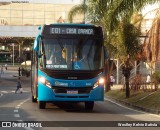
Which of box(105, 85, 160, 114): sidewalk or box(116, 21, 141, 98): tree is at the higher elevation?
box(116, 21, 141, 98): tree

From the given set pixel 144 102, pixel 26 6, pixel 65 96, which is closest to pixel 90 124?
pixel 65 96

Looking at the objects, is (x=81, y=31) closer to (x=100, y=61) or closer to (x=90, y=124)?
(x=100, y=61)

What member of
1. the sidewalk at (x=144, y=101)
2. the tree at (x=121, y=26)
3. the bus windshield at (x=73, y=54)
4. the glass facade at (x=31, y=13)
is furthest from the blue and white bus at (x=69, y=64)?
the glass facade at (x=31, y=13)

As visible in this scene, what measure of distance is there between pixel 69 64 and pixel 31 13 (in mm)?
68468

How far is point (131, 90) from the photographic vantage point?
3291cm

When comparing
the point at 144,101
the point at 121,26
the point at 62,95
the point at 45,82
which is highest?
the point at 121,26

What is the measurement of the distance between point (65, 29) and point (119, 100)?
10489mm

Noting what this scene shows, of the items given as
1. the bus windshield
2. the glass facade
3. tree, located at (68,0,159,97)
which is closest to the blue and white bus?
the bus windshield

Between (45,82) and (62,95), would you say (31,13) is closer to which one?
(45,82)

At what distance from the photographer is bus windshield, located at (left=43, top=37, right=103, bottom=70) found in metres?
19.3

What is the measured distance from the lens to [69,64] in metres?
19.3

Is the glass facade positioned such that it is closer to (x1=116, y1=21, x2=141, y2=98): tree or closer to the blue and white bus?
(x1=116, y1=21, x2=141, y2=98): tree

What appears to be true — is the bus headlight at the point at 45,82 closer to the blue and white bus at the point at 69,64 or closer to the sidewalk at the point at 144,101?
the blue and white bus at the point at 69,64

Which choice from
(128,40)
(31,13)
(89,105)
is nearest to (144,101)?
(89,105)
